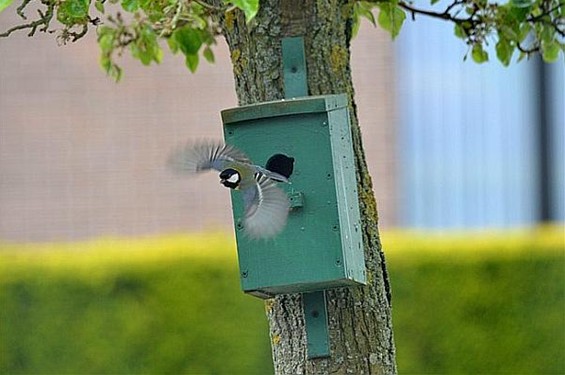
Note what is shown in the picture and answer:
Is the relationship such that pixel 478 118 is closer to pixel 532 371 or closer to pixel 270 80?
pixel 532 371

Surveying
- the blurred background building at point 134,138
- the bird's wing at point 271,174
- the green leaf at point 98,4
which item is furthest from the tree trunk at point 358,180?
the blurred background building at point 134,138

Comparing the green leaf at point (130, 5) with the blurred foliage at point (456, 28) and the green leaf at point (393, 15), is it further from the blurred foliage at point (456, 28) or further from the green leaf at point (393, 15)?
the green leaf at point (393, 15)

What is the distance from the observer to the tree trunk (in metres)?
2.66

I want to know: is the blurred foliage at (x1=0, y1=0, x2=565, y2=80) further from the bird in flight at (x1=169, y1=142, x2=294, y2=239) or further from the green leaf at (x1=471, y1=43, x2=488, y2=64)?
the bird in flight at (x1=169, y1=142, x2=294, y2=239)

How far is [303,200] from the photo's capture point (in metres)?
2.66

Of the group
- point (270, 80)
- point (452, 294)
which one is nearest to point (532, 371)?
point (452, 294)

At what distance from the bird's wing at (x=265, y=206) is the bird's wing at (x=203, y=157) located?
6 centimetres

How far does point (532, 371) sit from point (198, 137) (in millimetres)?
3383

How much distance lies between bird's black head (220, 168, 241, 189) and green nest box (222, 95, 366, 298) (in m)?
0.19

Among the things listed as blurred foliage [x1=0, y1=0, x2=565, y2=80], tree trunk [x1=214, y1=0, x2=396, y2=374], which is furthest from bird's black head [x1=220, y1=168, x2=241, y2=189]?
blurred foliage [x1=0, y1=0, x2=565, y2=80]

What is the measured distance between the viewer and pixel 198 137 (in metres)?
9.02

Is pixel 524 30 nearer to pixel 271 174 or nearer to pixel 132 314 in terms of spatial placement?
pixel 271 174

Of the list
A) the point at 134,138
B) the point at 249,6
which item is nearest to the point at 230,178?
the point at 249,6

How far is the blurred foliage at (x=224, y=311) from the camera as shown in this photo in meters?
6.57
